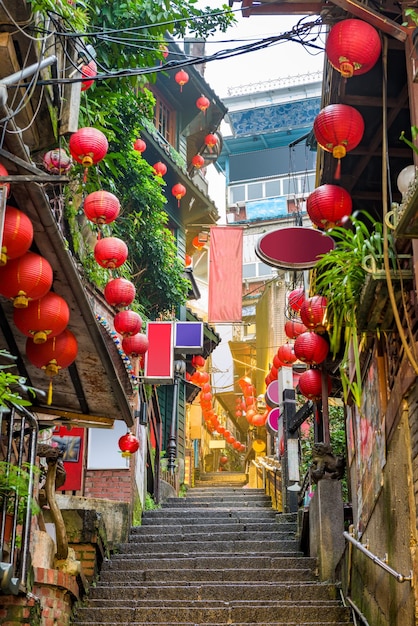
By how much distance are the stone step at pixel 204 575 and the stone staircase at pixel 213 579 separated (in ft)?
0.05

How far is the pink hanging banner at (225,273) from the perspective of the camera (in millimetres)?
18500

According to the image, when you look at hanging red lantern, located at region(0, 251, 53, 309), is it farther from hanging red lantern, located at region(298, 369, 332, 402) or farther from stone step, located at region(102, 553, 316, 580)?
hanging red lantern, located at region(298, 369, 332, 402)

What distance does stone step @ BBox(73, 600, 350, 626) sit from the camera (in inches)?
393

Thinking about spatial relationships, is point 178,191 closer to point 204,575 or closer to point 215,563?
point 215,563

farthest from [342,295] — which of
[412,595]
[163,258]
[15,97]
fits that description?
[163,258]

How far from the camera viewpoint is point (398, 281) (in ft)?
20.6

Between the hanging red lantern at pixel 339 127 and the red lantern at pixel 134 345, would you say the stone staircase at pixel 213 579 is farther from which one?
the hanging red lantern at pixel 339 127

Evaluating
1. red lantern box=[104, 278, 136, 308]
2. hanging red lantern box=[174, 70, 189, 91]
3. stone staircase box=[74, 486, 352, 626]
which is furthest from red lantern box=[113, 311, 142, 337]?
hanging red lantern box=[174, 70, 189, 91]

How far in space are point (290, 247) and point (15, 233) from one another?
4.39 m

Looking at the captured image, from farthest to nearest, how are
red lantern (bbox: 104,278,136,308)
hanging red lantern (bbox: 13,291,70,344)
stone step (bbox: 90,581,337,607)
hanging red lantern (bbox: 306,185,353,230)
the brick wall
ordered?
the brick wall
red lantern (bbox: 104,278,136,308)
stone step (bbox: 90,581,337,607)
hanging red lantern (bbox: 306,185,353,230)
hanging red lantern (bbox: 13,291,70,344)

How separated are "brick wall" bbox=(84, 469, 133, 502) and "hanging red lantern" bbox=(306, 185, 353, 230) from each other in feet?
27.5

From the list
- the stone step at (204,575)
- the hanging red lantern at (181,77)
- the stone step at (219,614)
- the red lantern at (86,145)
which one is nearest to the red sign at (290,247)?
the red lantern at (86,145)

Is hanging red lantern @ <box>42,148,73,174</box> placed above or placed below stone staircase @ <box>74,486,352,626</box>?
above

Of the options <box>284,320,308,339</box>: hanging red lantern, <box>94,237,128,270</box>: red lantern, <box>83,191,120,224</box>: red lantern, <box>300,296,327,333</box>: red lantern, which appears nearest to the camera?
<box>300,296,327,333</box>: red lantern
